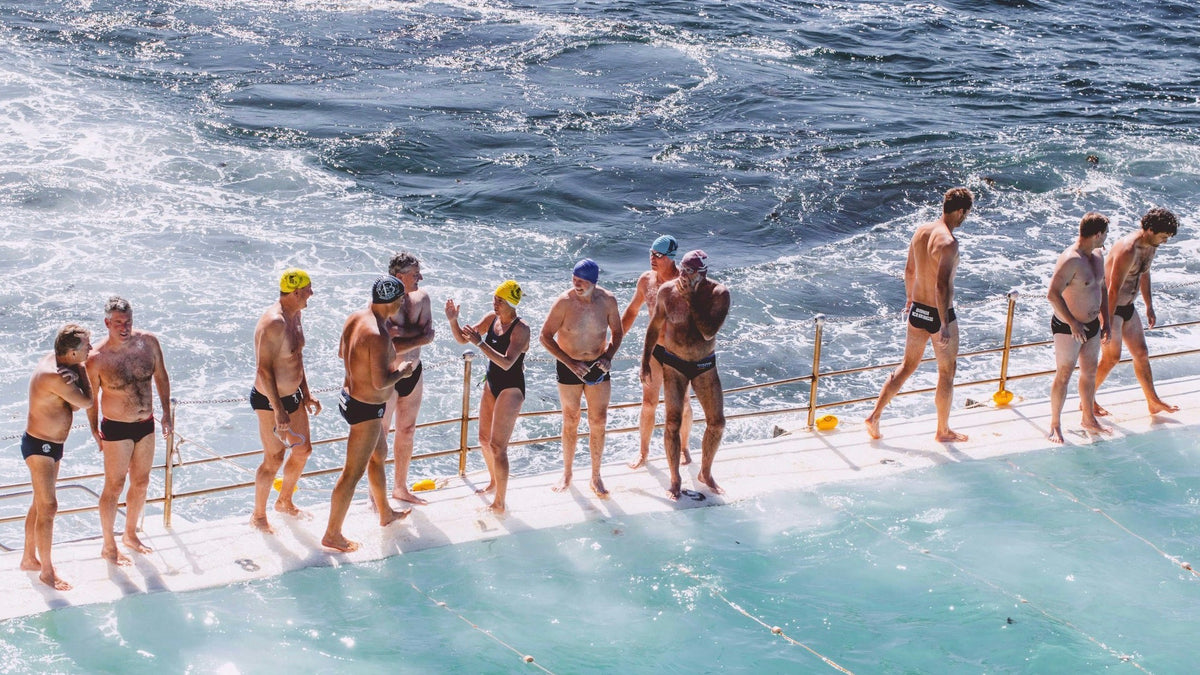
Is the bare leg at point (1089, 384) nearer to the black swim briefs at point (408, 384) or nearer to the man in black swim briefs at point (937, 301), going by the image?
the man in black swim briefs at point (937, 301)

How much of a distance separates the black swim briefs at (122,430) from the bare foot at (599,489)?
9.65 feet

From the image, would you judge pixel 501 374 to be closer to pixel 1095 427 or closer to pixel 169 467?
pixel 169 467

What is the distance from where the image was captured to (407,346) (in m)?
7.85

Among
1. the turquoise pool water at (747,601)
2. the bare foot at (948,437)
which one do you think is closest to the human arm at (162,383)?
the turquoise pool water at (747,601)

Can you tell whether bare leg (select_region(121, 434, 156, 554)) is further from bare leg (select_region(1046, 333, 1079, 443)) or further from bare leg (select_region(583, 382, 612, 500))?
bare leg (select_region(1046, 333, 1079, 443))

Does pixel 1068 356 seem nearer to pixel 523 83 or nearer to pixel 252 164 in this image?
pixel 252 164

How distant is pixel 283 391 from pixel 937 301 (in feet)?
15.0

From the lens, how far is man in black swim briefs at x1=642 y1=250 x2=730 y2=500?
7.89 m

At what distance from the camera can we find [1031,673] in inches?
259

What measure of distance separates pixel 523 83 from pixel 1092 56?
15.2 metres

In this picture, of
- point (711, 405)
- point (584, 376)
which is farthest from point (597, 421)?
point (711, 405)

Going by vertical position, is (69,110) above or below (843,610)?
above

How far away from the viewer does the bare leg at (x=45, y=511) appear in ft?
22.5

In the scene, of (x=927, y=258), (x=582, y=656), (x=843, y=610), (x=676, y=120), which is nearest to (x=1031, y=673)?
(x=843, y=610)
